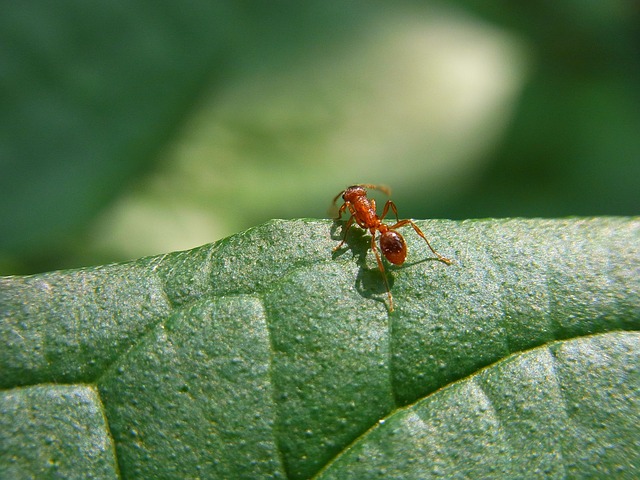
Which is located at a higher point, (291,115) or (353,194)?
(291,115)

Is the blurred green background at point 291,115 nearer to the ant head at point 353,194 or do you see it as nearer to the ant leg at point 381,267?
the ant head at point 353,194

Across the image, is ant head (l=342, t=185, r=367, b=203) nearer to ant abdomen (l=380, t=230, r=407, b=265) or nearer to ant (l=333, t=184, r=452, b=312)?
ant (l=333, t=184, r=452, b=312)

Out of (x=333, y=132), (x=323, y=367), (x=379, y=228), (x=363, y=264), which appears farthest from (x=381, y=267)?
(x=333, y=132)

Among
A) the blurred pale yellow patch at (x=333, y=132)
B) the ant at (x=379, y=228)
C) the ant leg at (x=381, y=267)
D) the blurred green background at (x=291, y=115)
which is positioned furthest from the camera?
the blurred pale yellow patch at (x=333, y=132)

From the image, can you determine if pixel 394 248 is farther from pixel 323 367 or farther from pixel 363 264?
pixel 323 367

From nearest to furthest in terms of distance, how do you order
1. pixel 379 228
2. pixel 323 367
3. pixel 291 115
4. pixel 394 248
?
1. pixel 323 367
2. pixel 394 248
3. pixel 379 228
4. pixel 291 115

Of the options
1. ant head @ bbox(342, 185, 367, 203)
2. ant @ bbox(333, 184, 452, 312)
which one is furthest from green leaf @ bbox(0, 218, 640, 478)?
ant head @ bbox(342, 185, 367, 203)

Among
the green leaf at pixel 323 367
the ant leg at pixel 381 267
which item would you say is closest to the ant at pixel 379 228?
the ant leg at pixel 381 267
